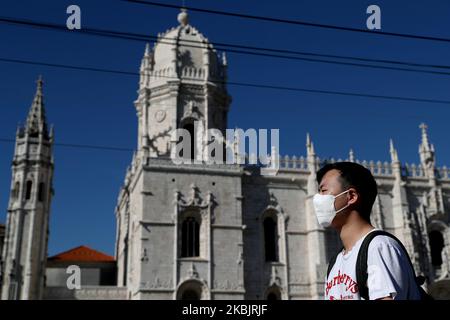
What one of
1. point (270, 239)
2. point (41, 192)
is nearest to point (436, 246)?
point (270, 239)

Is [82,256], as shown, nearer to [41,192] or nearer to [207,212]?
[41,192]

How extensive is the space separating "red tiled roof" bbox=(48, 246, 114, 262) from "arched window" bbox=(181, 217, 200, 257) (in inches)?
450

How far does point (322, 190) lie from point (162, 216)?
2582 centimetres

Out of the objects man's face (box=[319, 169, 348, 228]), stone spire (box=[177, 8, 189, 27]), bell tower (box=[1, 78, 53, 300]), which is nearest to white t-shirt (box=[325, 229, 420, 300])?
man's face (box=[319, 169, 348, 228])

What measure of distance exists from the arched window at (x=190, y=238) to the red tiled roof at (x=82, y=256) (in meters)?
11.4

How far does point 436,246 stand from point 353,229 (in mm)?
33523

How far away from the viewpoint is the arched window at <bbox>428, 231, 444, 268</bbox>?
34062mm

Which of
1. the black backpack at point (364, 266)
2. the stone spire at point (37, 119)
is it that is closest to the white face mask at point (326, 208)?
the black backpack at point (364, 266)

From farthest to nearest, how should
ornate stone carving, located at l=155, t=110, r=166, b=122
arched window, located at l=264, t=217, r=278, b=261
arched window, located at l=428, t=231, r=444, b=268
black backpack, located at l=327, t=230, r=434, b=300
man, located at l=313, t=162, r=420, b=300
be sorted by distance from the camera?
arched window, located at l=428, t=231, r=444, b=268 → ornate stone carving, located at l=155, t=110, r=166, b=122 → arched window, located at l=264, t=217, r=278, b=261 → man, located at l=313, t=162, r=420, b=300 → black backpack, located at l=327, t=230, r=434, b=300

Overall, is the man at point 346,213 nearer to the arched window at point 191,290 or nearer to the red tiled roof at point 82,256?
the arched window at point 191,290

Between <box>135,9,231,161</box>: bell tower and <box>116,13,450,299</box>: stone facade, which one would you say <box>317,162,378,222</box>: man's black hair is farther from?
<box>135,9,231,161</box>: bell tower

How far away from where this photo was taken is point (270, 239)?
31.1 metres

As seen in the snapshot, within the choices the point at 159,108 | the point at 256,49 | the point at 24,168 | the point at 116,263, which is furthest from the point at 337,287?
the point at 116,263

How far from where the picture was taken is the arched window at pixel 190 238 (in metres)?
29.2
